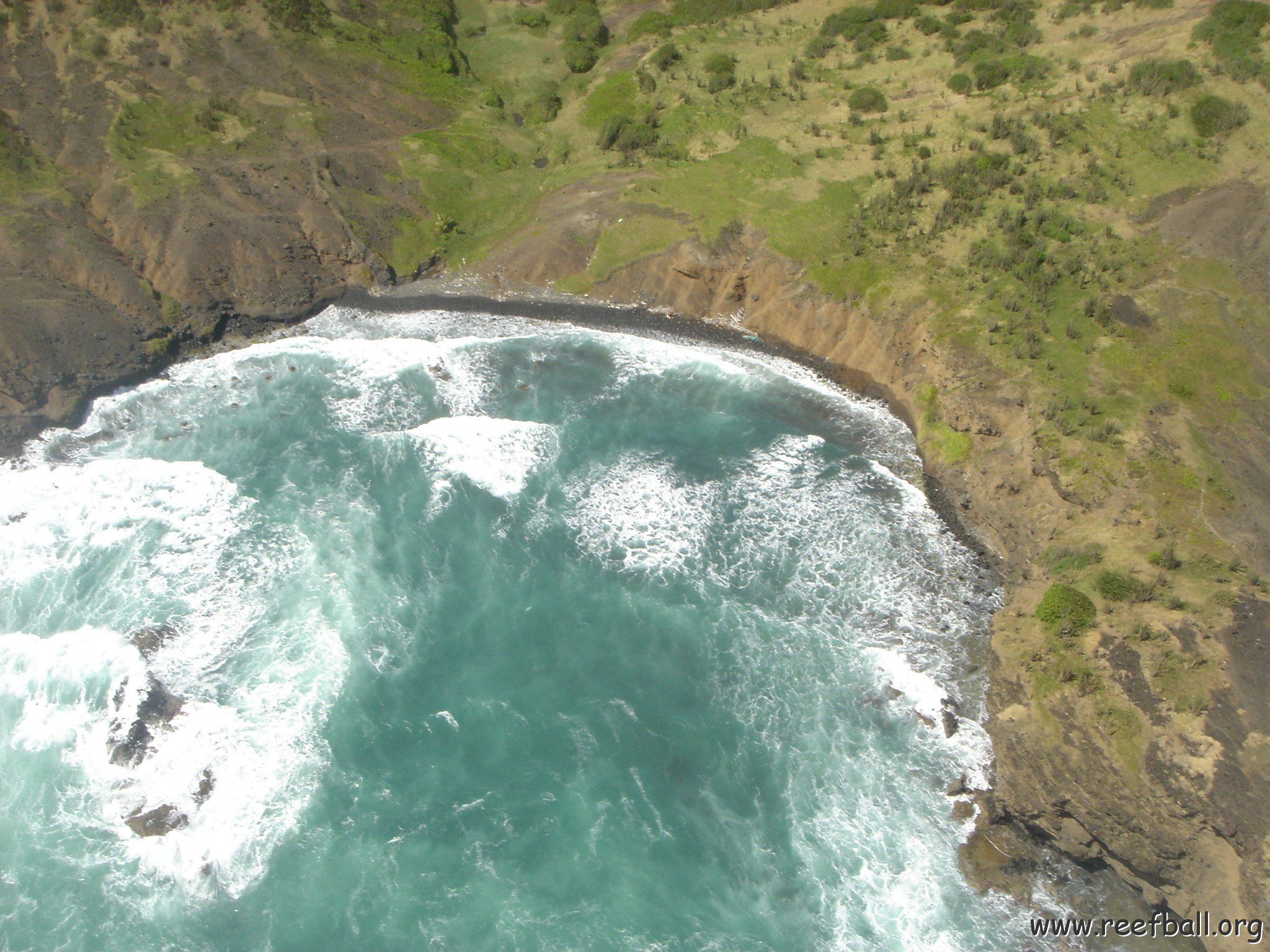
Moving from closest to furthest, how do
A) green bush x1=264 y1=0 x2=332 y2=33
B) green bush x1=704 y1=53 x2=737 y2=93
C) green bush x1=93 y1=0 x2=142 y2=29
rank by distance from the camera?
1. green bush x1=93 y1=0 x2=142 y2=29
2. green bush x1=704 y1=53 x2=737 y2=93
3. green bush x1=264 y1=0 x2=332 y2=33

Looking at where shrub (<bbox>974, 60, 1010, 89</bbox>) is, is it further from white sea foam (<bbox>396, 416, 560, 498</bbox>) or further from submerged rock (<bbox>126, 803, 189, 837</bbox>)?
submerged rock (<bbox>126, 803, 189, 837</bbox>)

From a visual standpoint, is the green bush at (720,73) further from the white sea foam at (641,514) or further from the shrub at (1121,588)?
the shrub at (1121,588)

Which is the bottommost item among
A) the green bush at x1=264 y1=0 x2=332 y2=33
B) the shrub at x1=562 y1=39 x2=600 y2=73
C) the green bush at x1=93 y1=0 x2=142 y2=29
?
the green bush at x1=93 y1=0 x2=142 y2=29

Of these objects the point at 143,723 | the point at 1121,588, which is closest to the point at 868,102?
the point at 1121,588

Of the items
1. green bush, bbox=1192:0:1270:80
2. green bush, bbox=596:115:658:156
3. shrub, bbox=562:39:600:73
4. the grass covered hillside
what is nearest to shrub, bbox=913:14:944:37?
the grass covered hillside

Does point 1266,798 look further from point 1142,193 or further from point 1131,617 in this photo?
point 1142,193

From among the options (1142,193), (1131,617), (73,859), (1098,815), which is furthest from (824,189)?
(73,859)

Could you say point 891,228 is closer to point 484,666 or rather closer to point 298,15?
point 484,666
